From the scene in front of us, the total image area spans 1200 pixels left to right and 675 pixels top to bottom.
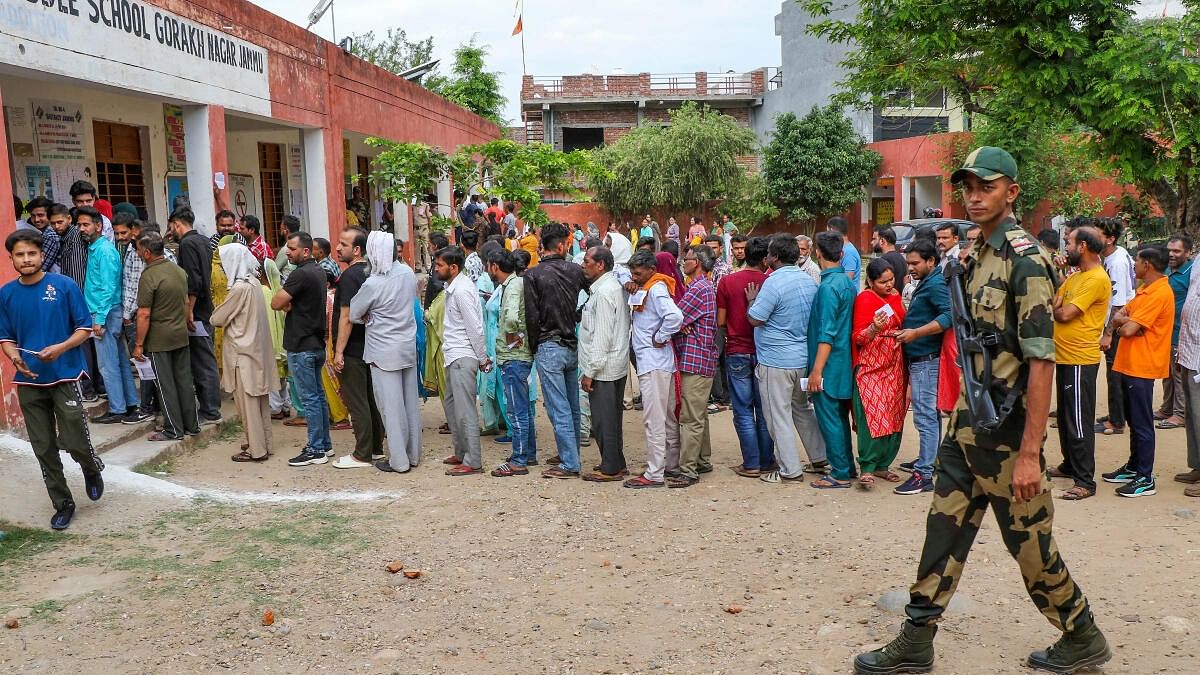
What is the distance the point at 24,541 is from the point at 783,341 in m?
4.68

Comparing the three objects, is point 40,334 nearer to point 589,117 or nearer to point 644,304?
point 644,304

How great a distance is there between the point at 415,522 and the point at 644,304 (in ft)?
6.59

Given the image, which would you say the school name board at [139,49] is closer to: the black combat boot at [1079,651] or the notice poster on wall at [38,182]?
the notice poster on wall at [38,182]

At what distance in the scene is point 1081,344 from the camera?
5953mm

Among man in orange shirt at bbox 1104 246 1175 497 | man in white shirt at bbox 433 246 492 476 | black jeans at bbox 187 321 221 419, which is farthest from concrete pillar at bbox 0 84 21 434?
man in orange shirt at bbox 1104 246 1175 497

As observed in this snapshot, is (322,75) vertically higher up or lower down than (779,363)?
higher up

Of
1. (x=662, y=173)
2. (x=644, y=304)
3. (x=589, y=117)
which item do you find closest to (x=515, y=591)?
(x=644, y=304)

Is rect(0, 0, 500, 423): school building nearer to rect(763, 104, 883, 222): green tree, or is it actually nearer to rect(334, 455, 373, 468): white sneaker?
rect(334, 455, 373, 468): white sneaker

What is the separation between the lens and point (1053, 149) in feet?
86.5

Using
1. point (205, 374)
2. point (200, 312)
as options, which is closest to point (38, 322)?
point (200, 312)

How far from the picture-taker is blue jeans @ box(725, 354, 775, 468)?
659 cm

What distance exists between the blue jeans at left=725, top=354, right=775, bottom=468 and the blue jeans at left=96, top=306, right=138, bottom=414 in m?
4.81

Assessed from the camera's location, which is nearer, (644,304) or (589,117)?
(644,304)

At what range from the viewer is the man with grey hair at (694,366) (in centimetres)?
638
